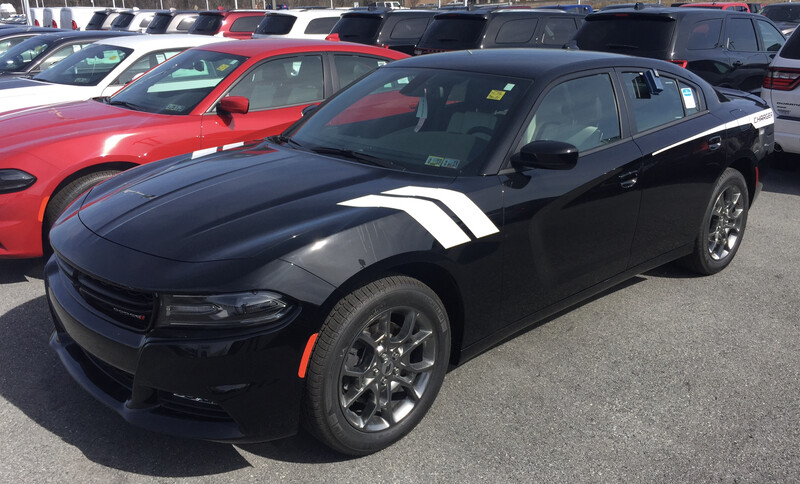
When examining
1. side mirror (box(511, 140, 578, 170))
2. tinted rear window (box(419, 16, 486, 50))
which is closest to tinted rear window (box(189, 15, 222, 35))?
tinted rear window (box(419, 16, 486, 50))

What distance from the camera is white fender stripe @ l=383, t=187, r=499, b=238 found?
315cm

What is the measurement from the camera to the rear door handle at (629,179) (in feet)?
12.8

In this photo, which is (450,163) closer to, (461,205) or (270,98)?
(461,205)

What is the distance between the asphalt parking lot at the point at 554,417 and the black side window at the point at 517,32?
27.8 feet

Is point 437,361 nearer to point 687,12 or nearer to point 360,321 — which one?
point 360,321

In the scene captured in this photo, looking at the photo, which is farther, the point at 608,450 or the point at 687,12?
the point at 687,12

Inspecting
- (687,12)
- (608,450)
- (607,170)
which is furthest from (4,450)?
(687,12)

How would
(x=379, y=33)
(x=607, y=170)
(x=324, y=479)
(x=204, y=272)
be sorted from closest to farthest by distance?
(x=204, y=272)
(x=324, y=479)
(x=607, y=170)
(x=379, y=33)

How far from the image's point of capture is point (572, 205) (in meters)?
3.62

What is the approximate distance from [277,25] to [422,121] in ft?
38.1

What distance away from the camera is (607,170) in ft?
12.5

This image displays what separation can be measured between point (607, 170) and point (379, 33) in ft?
37.6

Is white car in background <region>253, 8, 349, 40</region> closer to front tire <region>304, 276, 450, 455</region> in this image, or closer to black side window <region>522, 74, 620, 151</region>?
black side window <region>522, 74, 620, 151</region>

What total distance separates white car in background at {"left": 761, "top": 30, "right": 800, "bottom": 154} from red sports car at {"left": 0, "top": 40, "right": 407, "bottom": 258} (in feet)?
13.2
